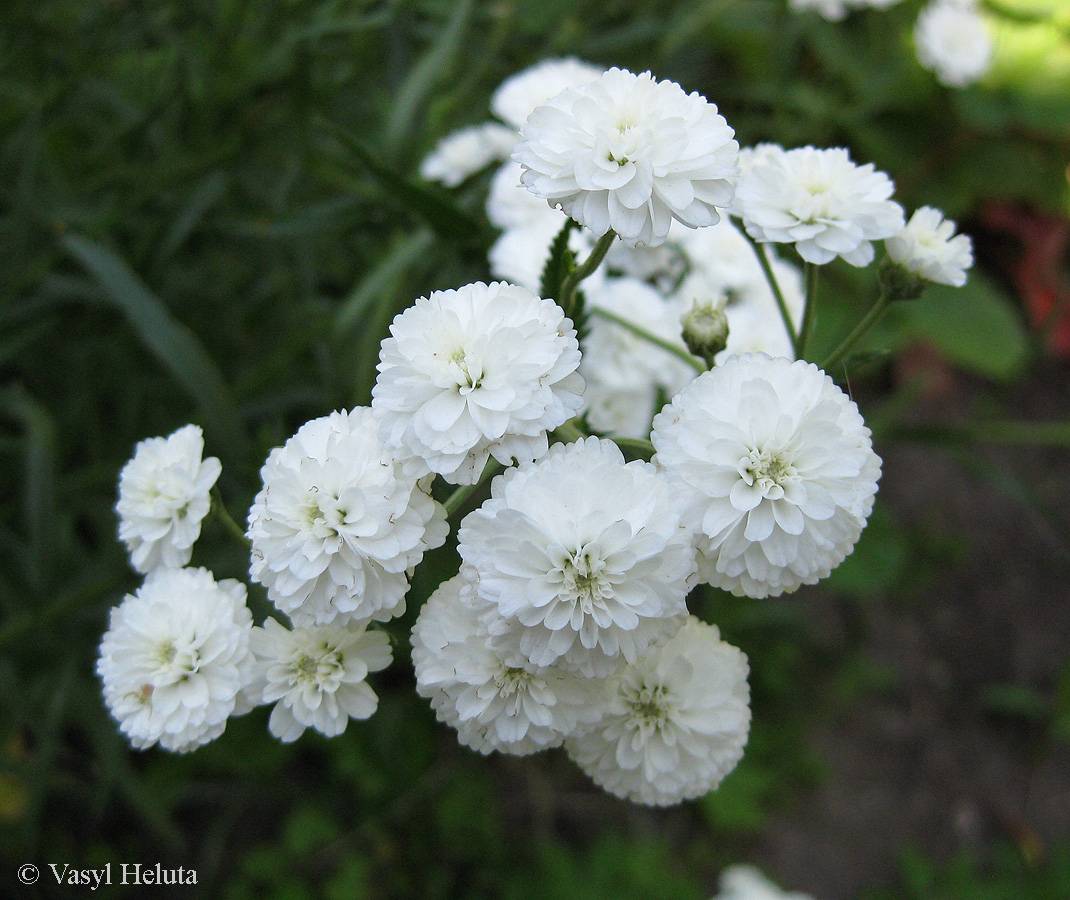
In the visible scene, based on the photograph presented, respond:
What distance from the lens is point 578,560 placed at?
0.59 m

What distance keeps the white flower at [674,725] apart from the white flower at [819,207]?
0.34 metres

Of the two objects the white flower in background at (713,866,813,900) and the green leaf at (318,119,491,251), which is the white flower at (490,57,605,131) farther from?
the white flower in background at (713,866,813,900)

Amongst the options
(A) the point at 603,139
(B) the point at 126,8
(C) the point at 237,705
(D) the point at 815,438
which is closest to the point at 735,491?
(D) the point at 815,438

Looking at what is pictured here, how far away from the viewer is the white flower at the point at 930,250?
0.76 metres

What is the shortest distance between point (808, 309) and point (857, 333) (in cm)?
5

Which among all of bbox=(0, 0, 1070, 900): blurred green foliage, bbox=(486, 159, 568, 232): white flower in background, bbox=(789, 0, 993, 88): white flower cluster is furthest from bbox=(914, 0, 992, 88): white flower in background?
bbox=(486, 159, 568, 232): white flower in background

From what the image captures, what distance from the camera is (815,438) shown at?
2.05ft

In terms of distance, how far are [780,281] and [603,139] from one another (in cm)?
50

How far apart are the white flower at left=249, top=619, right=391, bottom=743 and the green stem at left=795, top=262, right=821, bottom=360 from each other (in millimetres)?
449

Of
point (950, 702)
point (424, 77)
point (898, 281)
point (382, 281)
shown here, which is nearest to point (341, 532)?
point (898, 281)

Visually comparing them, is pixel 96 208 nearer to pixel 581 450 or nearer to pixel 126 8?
pixel 126 8

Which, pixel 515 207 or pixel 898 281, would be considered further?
pixel 515 207

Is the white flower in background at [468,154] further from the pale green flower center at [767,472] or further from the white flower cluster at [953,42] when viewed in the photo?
the white flower cluster at [953,42]

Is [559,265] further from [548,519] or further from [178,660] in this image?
[178,660]
